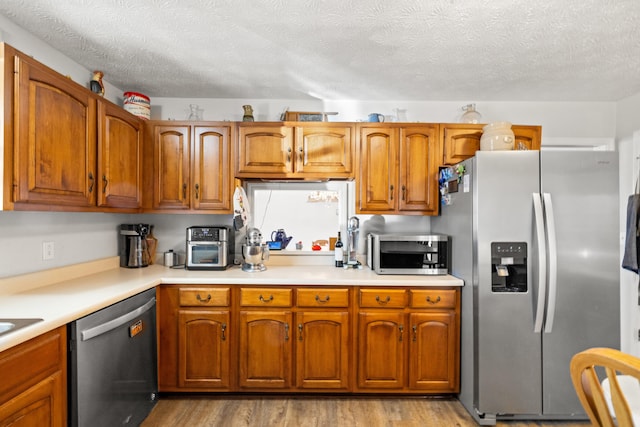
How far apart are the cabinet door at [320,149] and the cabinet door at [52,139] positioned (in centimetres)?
141

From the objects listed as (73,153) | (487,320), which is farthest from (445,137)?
(73,153)

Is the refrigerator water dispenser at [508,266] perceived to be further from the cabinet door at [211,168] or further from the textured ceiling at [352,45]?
the cabinet door at [211,168]

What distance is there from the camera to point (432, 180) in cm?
275

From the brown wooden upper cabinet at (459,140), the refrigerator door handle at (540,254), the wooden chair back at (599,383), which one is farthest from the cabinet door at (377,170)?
the wooden chair back at (599,383)

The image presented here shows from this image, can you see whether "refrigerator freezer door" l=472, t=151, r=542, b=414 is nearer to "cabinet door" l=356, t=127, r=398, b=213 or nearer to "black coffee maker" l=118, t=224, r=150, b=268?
"cabinet door" l=356, t=127, r=398, b=213

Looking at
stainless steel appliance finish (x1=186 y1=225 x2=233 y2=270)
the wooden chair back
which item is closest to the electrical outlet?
stainless steel appliance finish (x1=186 y1=225 x2=233 y2=270)

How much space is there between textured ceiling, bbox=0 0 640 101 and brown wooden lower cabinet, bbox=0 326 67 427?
165cm

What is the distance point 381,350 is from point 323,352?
41 cm

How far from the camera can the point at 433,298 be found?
95.0 inches

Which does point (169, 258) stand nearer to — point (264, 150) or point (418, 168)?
point (264, 150)

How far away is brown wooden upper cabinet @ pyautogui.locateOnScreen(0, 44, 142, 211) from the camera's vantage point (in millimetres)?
1547

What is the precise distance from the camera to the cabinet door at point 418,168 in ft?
9.03

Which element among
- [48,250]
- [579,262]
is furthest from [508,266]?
[48,250]

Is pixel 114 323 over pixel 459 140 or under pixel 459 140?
under
